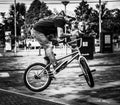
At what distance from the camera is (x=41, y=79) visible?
649cm

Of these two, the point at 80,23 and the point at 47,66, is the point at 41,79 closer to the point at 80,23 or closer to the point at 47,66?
the point at 47,66

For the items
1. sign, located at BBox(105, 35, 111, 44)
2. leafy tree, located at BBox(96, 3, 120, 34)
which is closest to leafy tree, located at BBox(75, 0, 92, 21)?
leafy tree, located at BBox(96, 3, 120, 34)

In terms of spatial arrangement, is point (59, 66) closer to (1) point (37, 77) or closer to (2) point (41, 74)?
(2) point (41, 74)

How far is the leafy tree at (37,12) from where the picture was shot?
77.9 metres

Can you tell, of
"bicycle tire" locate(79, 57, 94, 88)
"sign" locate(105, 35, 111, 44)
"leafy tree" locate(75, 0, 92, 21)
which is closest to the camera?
"bicycle tire" locate(79, 57, 94, 88)

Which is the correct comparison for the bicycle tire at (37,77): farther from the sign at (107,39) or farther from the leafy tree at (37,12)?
the leafy tree at (37,12)

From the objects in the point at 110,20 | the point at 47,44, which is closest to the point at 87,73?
the point at 47,44

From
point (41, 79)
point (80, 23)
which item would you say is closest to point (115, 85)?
point (41, 79)

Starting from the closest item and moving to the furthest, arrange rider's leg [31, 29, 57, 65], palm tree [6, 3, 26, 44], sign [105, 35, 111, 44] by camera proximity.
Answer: rider's leg [31, 29, 57, 65], sign [105, 35, 111, 44], palm tree [6, 3, 26, 44]

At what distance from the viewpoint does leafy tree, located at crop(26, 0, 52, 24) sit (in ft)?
255

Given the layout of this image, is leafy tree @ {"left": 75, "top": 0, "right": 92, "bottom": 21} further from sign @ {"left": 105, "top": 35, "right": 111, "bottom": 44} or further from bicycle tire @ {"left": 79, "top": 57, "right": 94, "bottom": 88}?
bicycle tire @ {"left": 79, "top": 57, "right": 94, "bottom": 88}

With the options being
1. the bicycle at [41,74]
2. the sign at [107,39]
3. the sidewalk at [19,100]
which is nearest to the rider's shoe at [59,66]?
the bicycle at [41,74]

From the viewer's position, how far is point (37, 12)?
8438 cm

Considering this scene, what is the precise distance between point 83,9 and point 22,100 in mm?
94742
